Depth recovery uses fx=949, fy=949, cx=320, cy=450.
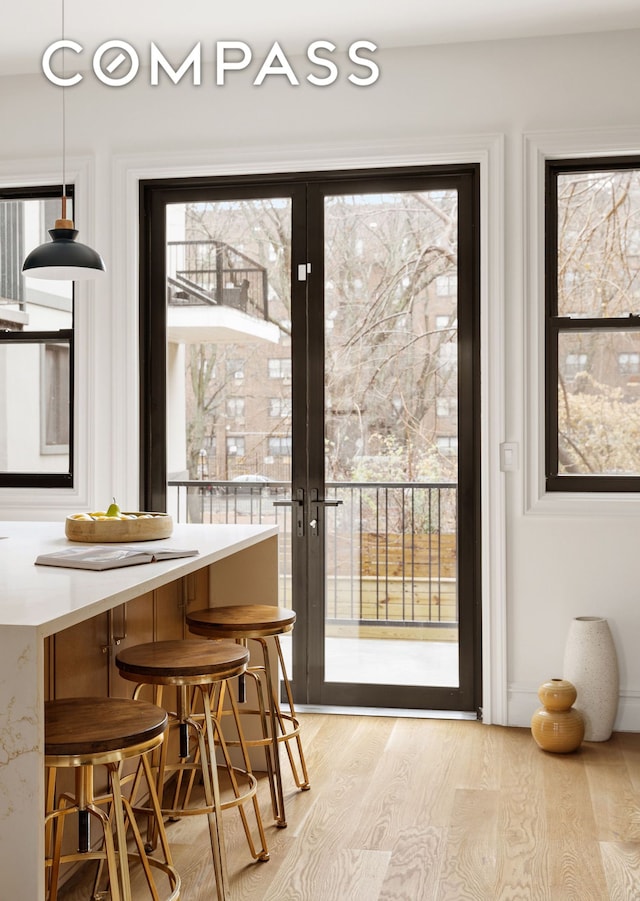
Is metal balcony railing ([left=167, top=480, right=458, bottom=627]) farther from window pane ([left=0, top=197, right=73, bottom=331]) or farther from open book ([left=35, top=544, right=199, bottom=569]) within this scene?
open book ([left=35, top=544, right=199, bottom=569])

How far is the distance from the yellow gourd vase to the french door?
1.72 ft

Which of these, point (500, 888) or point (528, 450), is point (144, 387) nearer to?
point (528, 450)

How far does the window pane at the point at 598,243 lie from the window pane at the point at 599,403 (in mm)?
137

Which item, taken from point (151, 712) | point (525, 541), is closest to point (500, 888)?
point (151, 712)

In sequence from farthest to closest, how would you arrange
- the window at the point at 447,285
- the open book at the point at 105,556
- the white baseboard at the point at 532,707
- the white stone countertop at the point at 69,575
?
the window at the point at 447,285, the white baseboard at the point at 532,707, the open book at the point at 105,556, the white stone countertop at the point at 69,575

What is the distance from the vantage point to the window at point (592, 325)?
4.17 m

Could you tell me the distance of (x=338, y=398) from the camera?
444cm

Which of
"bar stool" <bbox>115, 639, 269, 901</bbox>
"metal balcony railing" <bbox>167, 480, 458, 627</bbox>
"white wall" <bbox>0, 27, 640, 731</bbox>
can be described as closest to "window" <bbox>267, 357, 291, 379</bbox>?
"metal balcony railing" <bbox>167, 480, 458, 627</bbox>

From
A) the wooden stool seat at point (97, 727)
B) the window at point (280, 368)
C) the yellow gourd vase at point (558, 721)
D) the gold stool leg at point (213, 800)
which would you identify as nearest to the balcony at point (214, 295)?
the window at point (280, 368)

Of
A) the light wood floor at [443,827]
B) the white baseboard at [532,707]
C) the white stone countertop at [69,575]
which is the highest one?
the white stone countertop at [69,575]

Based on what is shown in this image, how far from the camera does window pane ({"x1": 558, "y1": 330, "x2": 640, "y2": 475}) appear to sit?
418 centimetres

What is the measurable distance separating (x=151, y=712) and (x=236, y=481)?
2419mm

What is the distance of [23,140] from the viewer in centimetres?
456

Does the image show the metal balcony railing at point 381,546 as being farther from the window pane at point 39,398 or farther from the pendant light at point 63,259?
the pendant light at point 63,259
